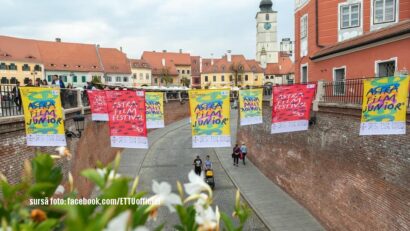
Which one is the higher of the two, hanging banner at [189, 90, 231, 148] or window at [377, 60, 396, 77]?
window at [377, 60, 396, 77]

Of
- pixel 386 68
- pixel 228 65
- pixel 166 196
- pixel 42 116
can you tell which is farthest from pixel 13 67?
pixel 166 196

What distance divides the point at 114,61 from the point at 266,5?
5166 cm

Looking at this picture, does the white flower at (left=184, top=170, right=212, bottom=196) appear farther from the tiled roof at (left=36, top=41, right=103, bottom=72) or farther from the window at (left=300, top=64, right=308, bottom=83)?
the tiled roof at (left=36, top=41, right=103, bottom=72)

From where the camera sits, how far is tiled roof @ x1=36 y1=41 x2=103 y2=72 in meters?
61.5

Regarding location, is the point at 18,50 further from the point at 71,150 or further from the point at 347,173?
the point at 347,173

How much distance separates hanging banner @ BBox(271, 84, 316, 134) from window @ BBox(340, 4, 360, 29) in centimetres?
1015

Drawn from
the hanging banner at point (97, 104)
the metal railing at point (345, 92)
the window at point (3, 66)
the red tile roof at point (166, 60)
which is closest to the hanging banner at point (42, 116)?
the hanging banner at point (97, 104)

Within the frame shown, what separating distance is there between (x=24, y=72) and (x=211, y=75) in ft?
133

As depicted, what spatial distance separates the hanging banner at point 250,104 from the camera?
12.8 m

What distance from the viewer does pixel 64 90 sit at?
1478cm

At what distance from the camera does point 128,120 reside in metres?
10.9

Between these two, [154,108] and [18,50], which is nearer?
[154,108]

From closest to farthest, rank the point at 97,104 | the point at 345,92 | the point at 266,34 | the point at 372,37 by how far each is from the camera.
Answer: the point at 345,92 → the point at 97,104 → the point at 372,37 → the point at 266,34

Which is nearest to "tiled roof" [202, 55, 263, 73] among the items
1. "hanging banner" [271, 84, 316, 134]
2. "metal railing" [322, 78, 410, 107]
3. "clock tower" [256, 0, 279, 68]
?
"clock tower" [256, 0, 279, 68]
